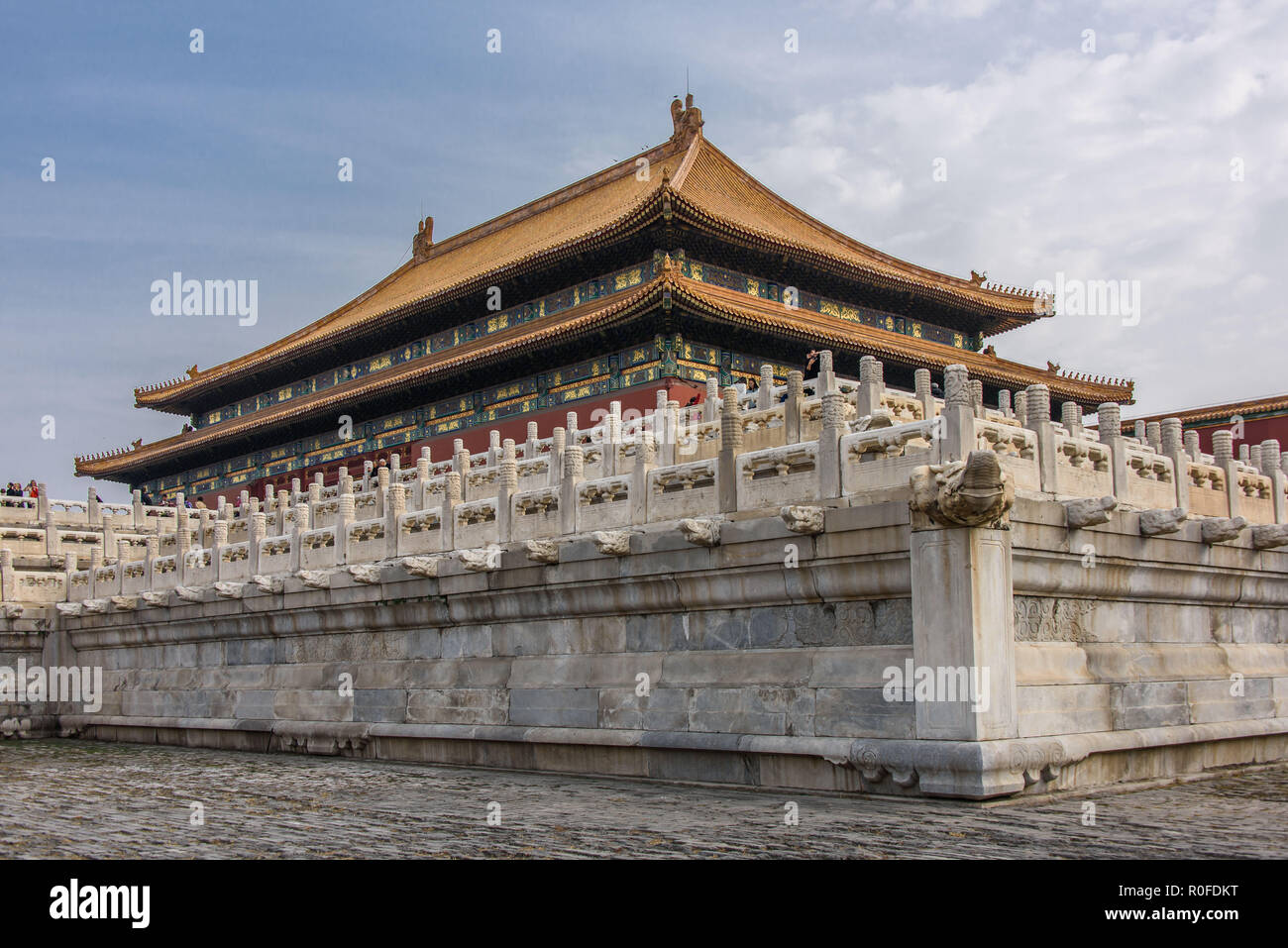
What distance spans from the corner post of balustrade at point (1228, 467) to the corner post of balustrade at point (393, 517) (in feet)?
32.9

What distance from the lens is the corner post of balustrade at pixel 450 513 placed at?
16156mm

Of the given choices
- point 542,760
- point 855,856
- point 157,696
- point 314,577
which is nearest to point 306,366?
point 157,696

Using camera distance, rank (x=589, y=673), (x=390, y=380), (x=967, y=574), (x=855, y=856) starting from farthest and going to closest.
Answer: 1. (x=390, y=380)
2. (x=589, y=673)
3. (x=967, y=574)
4. (x=855, y=856)

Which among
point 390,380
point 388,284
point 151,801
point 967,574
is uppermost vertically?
point 388,284

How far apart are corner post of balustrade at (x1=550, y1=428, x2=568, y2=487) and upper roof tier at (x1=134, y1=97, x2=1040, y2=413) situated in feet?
38.4

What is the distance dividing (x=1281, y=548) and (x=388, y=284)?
1309 inches

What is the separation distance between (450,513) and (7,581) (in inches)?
491

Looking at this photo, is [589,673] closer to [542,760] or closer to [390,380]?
[542,760]

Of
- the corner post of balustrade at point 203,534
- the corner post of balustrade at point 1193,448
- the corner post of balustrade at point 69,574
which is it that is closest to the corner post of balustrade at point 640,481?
the corner post of balustrade at point 1193,448

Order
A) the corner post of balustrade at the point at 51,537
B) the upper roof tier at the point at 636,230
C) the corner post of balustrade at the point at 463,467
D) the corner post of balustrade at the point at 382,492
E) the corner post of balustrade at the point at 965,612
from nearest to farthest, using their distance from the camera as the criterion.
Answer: the corner post of balustrade at the point at 965,612, the corner post of balustrade at the point at 382,492, the corner post of balustrade at the point at 463,467, the corner post of balustrade at the point at 51,537, the upper roof tier at the point at 636,230

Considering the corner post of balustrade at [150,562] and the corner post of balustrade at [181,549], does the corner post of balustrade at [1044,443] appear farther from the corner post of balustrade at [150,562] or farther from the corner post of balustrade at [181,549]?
the corner post of balustrade at [150,562]

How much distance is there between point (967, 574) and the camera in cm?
1055

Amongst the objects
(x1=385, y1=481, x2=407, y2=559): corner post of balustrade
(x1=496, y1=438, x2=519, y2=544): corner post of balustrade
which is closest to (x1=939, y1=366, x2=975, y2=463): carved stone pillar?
(x1=496, y1=438, x2=519, y2=544): corner post of balustrade
